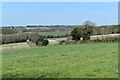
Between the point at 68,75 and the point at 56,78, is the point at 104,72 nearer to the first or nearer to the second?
the point at 68,75

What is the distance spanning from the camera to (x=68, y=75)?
691cm

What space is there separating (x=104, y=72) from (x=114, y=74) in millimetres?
520

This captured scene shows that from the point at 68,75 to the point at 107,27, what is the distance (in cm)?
6044

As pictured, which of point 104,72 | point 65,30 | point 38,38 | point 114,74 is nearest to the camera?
point 114,74

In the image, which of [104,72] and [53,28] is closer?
[104,72]

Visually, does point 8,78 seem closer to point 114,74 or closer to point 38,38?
point 114,74

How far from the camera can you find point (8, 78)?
6703mm

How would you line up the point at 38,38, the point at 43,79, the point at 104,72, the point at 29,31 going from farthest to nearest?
the point at 29,31
the point at 38,38
the point at 104,72
the point at 43,79

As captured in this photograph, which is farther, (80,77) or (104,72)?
(104,72)

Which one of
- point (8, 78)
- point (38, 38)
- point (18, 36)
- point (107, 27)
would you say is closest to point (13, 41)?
point (18, 36)

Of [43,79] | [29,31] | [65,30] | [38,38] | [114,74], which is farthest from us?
[65,30]

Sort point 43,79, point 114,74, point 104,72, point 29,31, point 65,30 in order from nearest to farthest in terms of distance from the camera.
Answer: point 43,79, point 114,74, point 104,72, point 29,31, point 65,30

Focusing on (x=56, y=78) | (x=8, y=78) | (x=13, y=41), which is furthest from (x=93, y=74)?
(x=13, y=41)

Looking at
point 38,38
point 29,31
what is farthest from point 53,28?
point 38,38
